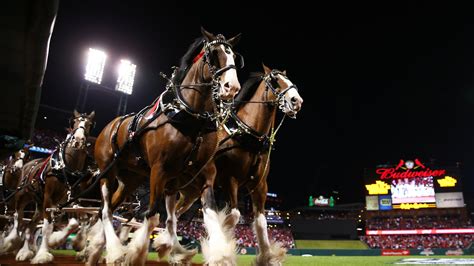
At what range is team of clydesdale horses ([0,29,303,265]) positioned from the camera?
4004mm

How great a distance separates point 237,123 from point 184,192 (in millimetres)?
1582

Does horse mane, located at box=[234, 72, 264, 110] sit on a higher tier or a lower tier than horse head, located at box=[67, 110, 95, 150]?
higher

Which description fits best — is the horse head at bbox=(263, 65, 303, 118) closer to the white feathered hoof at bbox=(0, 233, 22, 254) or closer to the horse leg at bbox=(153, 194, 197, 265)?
the horse leg at bbox=(153, 194, 197, 265)

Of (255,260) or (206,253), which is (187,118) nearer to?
(206,253)

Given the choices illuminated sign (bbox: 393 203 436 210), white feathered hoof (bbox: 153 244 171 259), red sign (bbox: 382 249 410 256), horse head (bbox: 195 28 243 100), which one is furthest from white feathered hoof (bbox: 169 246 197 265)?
illuminated sign (bbox: 393 203 436 210)

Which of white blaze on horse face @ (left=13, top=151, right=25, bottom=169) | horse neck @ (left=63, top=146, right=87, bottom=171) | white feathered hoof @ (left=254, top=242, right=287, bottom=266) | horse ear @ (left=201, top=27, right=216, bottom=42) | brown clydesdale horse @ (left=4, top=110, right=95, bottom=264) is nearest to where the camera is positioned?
horse ear @ (left=201, top=27, right=216, bottom=42)

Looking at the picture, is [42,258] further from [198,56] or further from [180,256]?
[198,56]

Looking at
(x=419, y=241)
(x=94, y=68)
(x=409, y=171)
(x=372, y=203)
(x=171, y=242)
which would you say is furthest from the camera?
(x=372, y=203)

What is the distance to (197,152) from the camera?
13.8ft

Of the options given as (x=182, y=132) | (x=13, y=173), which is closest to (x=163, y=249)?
(x=182, y=132)

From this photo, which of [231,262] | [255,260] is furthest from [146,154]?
[255,260]

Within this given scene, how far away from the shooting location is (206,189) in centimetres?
445

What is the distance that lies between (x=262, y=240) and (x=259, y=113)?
82.2 inches

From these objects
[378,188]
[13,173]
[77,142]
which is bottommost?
[13,173]
